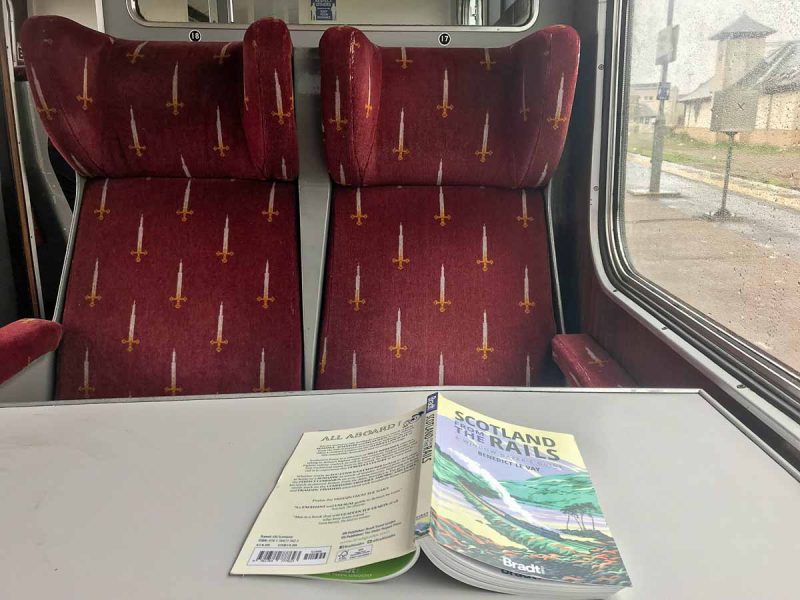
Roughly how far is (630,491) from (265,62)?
1331 mm

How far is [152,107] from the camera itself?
1747 mm

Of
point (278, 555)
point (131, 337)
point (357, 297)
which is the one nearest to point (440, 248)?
point (357, 297)

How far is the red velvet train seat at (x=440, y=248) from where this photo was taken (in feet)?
5.80

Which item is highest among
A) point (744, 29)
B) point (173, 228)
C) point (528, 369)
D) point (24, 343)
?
point (744, 29)

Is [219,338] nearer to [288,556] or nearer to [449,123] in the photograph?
[449,123]

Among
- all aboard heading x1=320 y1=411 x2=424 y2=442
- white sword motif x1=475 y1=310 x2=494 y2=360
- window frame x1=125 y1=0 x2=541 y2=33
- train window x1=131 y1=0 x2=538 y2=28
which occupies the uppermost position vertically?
train window x1=131 y1=0 x2=538 y2=28

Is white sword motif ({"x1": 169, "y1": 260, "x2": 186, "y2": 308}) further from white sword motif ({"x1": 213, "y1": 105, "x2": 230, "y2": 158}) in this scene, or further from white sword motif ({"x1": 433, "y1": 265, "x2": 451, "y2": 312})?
white sword motif ({"x1": 433, "y1": 265, "x2": 451, "y2": 312})

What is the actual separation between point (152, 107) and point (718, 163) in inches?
56.6

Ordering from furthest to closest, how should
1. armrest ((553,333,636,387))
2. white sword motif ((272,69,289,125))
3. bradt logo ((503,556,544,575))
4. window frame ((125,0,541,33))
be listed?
window frame ((125,0,541,33)), white sword motif ((272,69,289,125)), armrest ((553,333,636,387)), bradt logo ((503,556,544,575))

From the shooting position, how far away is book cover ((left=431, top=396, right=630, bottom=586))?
2.19 feet

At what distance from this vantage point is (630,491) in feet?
2.72

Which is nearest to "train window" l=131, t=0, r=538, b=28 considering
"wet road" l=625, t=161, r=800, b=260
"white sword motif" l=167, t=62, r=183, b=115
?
"white sword motif" l=167, t=62, r=183, b=115

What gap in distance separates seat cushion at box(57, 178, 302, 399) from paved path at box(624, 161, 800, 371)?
0.99 meters

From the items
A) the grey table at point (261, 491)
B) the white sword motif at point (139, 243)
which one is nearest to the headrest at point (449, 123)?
the white sword motif at point (139, 243)
